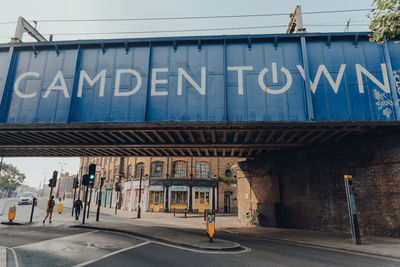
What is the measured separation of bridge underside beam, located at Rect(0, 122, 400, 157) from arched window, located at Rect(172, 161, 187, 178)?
16183 mm

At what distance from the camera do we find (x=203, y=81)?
508 inches

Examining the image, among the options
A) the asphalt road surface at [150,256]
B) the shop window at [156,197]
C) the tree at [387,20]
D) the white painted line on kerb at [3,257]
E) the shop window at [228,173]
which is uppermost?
the tree at [387,20]

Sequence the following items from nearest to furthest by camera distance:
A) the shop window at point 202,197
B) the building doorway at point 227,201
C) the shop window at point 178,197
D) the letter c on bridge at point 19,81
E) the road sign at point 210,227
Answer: the road sign at point 210,227 → the letter c on bridge at point 19,81 → the shop window at point 178,197 → the shop window at point 202,197 → the building doorway at point 227,201

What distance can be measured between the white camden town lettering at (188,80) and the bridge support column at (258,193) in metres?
7.91

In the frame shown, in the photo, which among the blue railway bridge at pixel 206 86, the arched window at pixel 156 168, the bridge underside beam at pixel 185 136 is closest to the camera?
the blue railway bridge at pixel 206 86

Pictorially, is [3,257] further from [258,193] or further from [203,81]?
[258,193]

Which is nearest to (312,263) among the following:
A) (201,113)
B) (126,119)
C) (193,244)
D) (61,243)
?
(193,244)

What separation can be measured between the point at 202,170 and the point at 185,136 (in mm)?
21162

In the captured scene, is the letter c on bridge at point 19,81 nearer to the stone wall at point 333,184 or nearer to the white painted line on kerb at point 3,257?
the white painted line on kerb at point 3,257

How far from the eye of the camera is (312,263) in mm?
7461

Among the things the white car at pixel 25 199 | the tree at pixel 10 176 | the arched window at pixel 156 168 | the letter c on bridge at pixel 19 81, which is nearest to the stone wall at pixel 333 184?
the letter c on bridge at pixel 19 81

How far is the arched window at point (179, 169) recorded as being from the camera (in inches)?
1403

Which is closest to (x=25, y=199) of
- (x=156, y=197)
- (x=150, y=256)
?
(x=156, y=197)

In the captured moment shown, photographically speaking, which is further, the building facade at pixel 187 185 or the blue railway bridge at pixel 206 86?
the building facade at pixel 187 185
